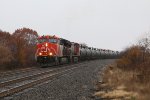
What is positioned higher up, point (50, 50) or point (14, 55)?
point (50, 50)

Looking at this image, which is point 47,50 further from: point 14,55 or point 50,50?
point 14,55

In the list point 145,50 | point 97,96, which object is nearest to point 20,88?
point 97,96

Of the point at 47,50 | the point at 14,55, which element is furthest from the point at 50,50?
the point at 14,55

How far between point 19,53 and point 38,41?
3.02 metres

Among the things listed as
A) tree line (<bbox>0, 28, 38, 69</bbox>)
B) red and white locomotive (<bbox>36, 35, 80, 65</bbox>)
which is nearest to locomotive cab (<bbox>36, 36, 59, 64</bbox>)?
red and white locomotive (<bbox>36, 35, 80, 65</bbox>)

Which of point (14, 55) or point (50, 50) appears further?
point (14, 55)

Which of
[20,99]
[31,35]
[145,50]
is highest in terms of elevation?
[31,35]

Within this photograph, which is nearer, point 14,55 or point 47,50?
point 47,50

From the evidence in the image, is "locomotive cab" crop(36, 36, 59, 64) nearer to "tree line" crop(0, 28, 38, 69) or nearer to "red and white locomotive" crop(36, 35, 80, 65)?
"red and white locomotive" crop(36, 35, 80, 65)

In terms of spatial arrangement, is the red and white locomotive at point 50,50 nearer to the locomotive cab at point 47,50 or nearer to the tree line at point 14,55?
A: the locomotive cab at point 47,50

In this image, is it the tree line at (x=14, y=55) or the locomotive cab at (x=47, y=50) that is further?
the locomotive cab at (x=47, y=50)

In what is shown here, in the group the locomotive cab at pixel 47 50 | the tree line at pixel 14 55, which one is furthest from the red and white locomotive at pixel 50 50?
the tree line at pixel 14 55

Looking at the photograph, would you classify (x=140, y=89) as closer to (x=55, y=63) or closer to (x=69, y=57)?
(x=55, y=63)

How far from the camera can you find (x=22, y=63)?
115 ft
